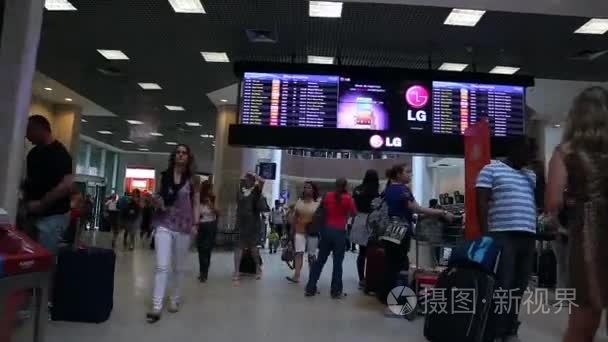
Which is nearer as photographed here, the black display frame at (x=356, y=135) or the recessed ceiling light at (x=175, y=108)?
the black display frame at (x=356, y=135)

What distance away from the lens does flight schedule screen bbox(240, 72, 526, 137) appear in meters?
6.09

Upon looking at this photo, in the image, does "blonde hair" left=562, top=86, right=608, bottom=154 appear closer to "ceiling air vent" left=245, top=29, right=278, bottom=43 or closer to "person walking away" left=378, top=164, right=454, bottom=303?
"person walking away" left=378, top=164, right=454, bottom=303

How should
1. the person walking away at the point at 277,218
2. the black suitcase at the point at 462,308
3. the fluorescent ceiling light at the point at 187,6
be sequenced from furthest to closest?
the person walking away at the point at 277,218 → the fluorescent ceiling light at the point at 187,6 → the black suitcase at the point at 462,308

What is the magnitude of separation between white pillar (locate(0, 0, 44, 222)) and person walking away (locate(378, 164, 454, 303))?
3.46 meters

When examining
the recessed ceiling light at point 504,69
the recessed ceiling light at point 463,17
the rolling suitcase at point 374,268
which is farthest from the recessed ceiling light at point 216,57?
the recessed ceiling light at point 504,69

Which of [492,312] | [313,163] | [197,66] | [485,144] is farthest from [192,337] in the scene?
[313,163]

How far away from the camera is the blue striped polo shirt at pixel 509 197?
10.8 ft

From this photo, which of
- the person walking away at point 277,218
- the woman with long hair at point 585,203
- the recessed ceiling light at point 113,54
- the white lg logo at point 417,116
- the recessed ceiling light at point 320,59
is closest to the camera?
the woman with long hair at point 585,203

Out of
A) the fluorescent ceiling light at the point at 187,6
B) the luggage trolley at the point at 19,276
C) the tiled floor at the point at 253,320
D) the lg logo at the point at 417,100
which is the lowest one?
the tiled floor at the point at 253,320

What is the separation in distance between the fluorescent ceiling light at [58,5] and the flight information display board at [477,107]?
16.0ft

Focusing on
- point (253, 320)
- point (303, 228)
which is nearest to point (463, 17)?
point (303, 228)

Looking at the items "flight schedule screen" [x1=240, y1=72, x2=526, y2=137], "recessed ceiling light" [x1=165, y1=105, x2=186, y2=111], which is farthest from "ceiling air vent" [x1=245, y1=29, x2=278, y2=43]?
"recessed ceiling light" [x1=165, y1=105, x2=186, y2=111]

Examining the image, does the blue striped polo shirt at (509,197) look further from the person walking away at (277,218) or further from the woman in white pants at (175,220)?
the person walking away at (277,218)

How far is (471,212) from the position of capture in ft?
13.5
